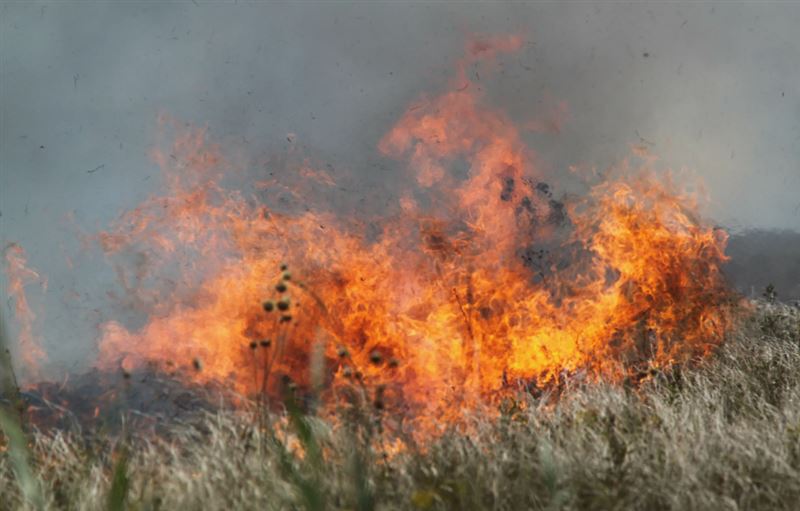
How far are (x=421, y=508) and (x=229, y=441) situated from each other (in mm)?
2102

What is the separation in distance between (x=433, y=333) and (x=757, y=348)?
483 cm

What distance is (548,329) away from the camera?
9914mm

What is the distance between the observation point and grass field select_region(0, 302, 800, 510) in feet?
15.4

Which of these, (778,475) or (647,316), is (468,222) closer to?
(647,316)

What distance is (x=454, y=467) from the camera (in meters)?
5.35

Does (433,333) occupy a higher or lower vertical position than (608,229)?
lower

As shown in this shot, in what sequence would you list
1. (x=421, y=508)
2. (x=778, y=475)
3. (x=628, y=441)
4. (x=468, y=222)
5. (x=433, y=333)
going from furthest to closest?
(x=468, y=222) < (x=433, y=333) < (x=628, y=441) < (x=778, y=475) < (x=421, y=508)

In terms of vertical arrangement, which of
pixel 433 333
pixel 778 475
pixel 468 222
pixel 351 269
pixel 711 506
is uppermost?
pixel 468 222

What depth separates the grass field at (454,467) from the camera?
4.70 m

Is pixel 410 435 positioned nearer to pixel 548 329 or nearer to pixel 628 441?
pixel 628 441

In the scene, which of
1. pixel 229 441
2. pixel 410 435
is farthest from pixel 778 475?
pixel 229 441

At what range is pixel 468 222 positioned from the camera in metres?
10.3

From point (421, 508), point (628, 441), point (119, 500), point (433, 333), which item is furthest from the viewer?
point (433, 333)

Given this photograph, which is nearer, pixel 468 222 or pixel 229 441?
pixel 229 441
